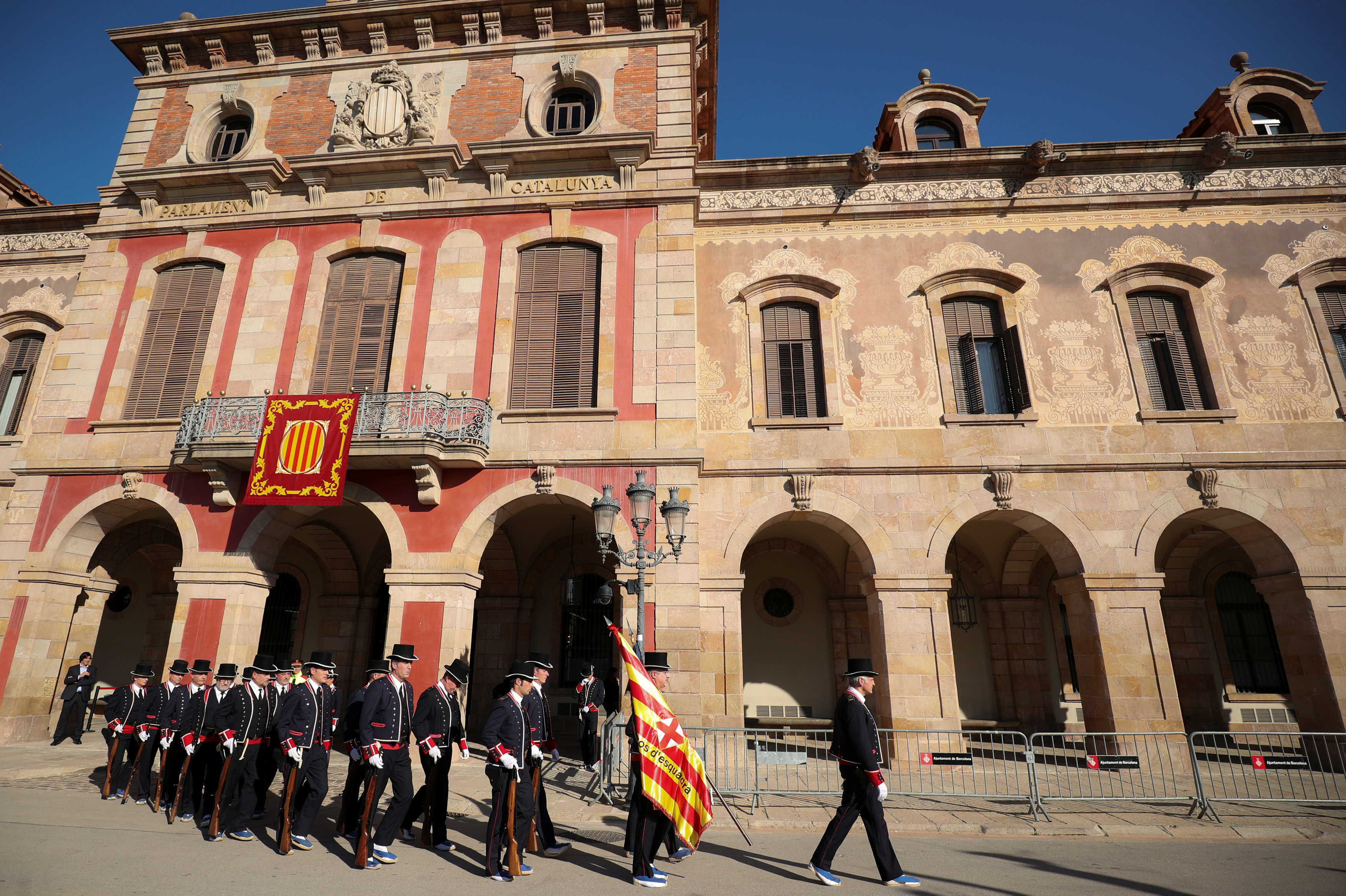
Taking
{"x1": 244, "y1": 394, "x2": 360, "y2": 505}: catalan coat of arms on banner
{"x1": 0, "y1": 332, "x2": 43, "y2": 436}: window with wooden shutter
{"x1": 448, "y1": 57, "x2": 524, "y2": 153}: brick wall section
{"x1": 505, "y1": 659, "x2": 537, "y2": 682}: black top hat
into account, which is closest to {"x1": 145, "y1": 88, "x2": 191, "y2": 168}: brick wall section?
{"x1": 0, "y1": 332, "x2": 43, "y2": 436}: window with wooden shutter

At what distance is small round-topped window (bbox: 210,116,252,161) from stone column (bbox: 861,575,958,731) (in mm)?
17528

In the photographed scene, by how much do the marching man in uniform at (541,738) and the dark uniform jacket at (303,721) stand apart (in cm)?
236

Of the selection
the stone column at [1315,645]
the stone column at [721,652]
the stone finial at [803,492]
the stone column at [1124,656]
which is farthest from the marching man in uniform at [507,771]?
the stone column at [1315,645]

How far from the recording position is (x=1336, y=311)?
46.6 feet

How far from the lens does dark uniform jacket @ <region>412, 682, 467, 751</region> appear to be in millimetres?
7105

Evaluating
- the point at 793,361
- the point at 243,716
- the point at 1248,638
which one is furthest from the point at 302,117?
the point at 1248,638

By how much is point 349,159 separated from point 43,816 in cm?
1262

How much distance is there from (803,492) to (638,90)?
381 inches

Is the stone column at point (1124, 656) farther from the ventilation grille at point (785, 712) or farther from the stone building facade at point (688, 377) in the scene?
the ventilation grille at point (785, 712)

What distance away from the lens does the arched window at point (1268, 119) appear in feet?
51.2

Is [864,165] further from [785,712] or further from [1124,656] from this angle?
[785,712]

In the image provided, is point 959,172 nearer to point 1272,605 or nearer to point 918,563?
point 918,563

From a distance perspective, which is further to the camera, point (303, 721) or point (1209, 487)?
point (1209, 487)

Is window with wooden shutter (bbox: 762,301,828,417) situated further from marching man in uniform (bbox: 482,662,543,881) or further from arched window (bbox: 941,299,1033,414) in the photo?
marching man in uniform (bbox: 482,662,543,881)
